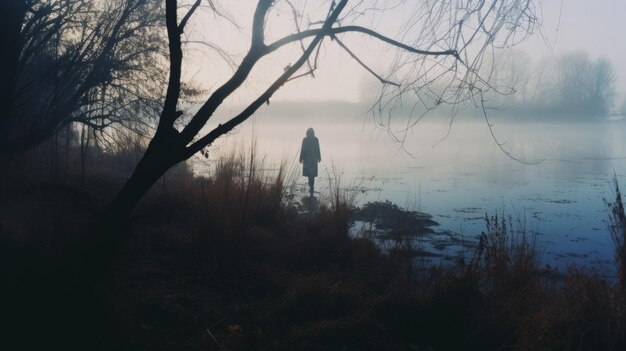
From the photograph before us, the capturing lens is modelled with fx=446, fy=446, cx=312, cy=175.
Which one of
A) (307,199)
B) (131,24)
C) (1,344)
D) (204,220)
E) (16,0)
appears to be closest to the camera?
(1,344)

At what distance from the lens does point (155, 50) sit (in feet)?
25.3

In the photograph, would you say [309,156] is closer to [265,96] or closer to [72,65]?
[72,65]

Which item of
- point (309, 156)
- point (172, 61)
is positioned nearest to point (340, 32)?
point (172, 61)

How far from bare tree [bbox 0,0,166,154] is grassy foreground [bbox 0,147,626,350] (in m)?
0.95

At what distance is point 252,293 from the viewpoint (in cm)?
395

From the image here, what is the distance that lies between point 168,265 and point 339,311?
182 centimetres

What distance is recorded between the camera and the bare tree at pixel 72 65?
4.16 metres

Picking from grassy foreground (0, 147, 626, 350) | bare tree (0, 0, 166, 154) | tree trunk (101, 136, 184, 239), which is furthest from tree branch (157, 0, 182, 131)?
bare tree (0, 0, 166, 154)

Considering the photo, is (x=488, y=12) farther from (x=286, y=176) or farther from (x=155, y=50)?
(x=155, y=50)

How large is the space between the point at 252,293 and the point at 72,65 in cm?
296

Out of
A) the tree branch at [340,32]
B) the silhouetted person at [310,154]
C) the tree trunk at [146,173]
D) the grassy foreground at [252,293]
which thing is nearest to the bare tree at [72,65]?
the grassy foreground at [252,293]

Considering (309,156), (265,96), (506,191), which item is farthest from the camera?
(506,191)

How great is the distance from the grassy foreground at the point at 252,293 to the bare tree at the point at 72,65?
951 mm

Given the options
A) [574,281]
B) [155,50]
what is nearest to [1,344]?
[574,281]
